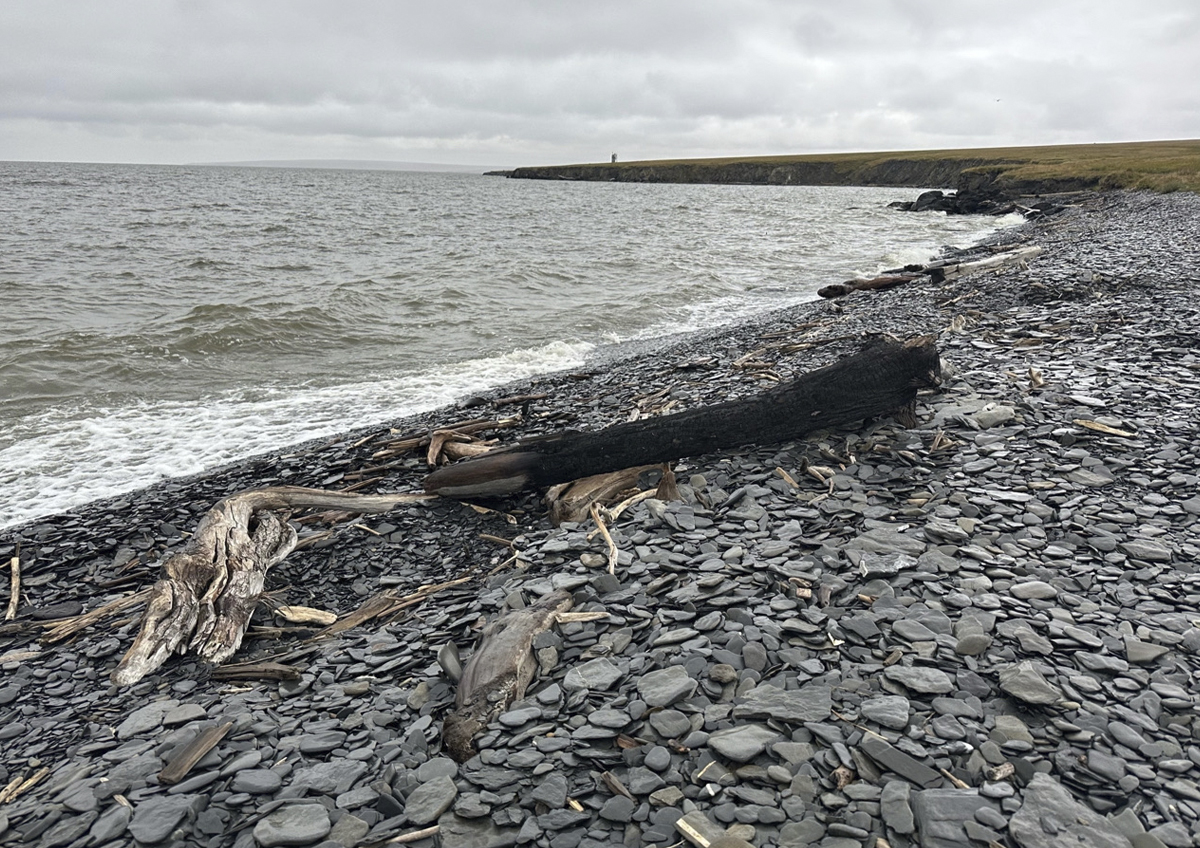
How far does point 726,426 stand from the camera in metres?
7.47

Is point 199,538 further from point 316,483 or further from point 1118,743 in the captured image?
point 1118,743

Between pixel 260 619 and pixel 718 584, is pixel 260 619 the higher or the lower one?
the lower one

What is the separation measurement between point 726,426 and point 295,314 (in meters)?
17.7

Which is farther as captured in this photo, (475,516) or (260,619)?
(475,516)

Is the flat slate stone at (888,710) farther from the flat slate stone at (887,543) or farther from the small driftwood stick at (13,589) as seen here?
the small driftwood stick at (13,589)

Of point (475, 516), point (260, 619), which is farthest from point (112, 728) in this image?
point (475, 516)

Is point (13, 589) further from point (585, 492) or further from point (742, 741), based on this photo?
point (742, 741)

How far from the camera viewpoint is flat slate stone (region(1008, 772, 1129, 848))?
9.64 feet

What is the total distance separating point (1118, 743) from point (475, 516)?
5.77m

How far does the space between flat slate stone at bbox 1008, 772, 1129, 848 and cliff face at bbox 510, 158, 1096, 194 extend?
82334 millimetres

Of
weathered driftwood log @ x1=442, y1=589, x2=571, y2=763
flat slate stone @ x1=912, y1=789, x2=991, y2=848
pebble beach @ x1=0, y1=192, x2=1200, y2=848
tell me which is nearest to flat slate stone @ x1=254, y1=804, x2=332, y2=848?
pebble beach @ x1=0, y1=192, x2=1200, y2=848

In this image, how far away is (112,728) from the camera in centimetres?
467

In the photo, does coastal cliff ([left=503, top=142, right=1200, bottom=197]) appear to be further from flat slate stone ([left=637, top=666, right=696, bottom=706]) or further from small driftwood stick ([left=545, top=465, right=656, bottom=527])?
flat slate stone ([left=637, top=666, right=696, bottom=706])

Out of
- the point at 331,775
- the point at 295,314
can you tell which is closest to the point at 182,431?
the point at 295,314
